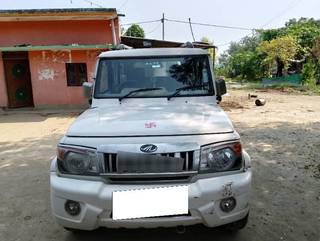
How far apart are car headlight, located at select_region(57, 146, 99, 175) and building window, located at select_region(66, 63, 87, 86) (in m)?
13.2

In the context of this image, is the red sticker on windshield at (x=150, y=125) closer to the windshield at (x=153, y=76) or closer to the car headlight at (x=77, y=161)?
the car headlight at (x=77, y=161)

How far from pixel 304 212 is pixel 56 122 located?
32.8 ft

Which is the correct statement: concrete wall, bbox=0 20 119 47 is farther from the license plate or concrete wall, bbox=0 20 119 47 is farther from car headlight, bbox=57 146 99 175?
the license plate

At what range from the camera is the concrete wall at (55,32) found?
16.2 metres

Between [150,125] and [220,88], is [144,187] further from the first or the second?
[220,88]

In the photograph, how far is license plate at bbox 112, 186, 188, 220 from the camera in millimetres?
2963

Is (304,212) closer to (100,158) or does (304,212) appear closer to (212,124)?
(212,124)

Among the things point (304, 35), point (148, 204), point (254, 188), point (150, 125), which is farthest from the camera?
point (304, 35)

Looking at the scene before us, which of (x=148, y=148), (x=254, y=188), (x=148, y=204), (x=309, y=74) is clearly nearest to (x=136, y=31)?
(x=309, y=74)

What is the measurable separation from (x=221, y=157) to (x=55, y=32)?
1448 centimetres

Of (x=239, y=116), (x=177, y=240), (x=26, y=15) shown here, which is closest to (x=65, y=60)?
(x=26, y=15)

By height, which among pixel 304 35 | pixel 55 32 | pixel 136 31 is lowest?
pixel 55 32

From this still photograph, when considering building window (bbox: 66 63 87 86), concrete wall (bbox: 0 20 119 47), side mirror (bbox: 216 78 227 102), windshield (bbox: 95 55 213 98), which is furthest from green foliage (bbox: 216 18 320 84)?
windshield (bbox: 95 55 213 98)

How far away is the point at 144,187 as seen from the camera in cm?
302
